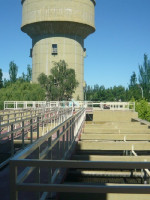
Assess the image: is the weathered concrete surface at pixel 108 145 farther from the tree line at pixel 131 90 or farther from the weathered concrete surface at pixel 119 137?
the tree line at pixel 131 90

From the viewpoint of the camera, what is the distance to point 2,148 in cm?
737

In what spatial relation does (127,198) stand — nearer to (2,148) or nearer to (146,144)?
(2,148)

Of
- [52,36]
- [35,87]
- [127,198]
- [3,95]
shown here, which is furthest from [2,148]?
[52,36]

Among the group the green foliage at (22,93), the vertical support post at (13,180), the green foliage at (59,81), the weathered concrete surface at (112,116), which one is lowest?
the weathered concrete surface at (112,116)

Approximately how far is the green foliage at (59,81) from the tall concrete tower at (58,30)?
10.8 ft

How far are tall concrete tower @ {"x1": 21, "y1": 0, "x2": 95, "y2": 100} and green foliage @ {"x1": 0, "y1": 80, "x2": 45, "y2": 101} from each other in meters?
13.3

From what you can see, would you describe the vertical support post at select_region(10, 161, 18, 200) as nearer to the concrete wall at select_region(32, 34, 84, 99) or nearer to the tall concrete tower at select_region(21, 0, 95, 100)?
the tall concrete tower at select_region(21, 0, 95, 100)

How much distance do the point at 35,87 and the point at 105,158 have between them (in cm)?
3695

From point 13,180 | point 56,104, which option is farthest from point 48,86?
point 13,180

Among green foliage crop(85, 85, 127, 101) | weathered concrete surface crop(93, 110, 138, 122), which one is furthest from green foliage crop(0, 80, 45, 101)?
green foliage crop(85, 85, 127, 101)

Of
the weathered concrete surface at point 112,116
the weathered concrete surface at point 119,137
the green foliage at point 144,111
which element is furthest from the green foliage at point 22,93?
the weathered concrete surface at point 119,137

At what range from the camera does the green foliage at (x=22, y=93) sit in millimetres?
38134

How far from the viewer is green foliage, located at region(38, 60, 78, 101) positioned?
2056 inches

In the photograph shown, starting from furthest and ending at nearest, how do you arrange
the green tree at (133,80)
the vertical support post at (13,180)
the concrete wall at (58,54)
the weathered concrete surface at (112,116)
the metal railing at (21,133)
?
the green tree at (133,80) → the concrete wall at (58,54) → the weathered concrete surface at (112,116) → the metal railing at (21,133) → the vertical support post at (13,180)
